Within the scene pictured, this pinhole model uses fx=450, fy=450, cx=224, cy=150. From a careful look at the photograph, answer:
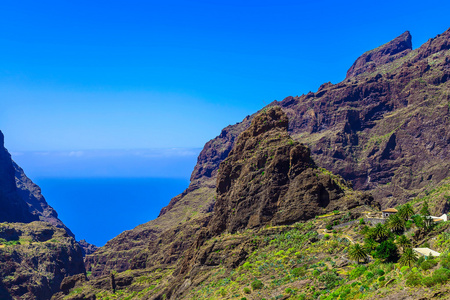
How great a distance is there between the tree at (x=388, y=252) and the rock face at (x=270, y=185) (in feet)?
115

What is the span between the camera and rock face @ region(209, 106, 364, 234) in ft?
334

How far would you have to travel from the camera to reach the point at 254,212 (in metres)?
108

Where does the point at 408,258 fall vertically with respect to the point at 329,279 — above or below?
below

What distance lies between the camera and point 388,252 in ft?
200

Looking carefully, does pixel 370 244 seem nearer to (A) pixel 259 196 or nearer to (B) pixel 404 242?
(B) pixel 404 242

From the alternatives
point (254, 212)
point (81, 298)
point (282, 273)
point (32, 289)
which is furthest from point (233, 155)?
point (32, 289)

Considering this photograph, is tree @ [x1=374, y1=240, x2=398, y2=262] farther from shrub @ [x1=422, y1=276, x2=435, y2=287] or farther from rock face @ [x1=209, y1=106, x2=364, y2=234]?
rock face @ [x1=209, y1=106, x2=364, y2=234]

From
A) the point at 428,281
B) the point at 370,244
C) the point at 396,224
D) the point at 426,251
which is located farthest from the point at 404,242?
the point at 428,281

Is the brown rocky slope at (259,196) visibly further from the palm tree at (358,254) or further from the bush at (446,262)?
the bush at (446,262)

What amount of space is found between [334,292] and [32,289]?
518 feet

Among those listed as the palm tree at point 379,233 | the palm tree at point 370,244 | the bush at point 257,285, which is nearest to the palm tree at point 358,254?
the palm tree at point 370,244

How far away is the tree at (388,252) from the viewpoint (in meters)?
60.9

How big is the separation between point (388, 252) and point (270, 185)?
50.0 metres

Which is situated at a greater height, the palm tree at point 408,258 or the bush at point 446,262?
the palm tree at point 408,258
